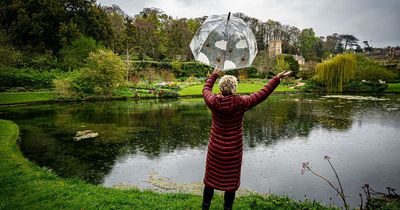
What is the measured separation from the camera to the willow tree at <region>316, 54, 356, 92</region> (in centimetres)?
4425

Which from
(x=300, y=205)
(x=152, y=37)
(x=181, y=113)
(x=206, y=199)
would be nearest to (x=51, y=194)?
(x=206, y=199)

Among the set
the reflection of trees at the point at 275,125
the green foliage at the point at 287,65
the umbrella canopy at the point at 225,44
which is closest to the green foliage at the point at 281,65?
the green foliage at the point at 287,65

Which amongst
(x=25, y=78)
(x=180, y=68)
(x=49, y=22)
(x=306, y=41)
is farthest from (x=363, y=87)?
(x=306, y=41)

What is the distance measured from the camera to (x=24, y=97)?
30969 millimetres

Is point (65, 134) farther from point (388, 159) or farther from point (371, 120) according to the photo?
point (371, 120)

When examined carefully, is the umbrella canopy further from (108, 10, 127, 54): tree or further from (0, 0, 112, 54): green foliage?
(108, 10, 127, 54): tree

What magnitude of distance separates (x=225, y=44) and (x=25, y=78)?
36795 millimetres

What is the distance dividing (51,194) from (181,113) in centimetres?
1794

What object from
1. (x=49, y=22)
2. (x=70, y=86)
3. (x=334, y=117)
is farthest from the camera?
(x=49, y=22)

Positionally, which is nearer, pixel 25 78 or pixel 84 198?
pixel 84 198

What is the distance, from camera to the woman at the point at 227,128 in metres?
4.27

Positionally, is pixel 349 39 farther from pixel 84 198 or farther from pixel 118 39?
pixel 84 198

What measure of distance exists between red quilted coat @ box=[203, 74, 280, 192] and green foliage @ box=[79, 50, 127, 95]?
101ft

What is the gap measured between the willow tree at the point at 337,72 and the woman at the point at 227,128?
144 feet
